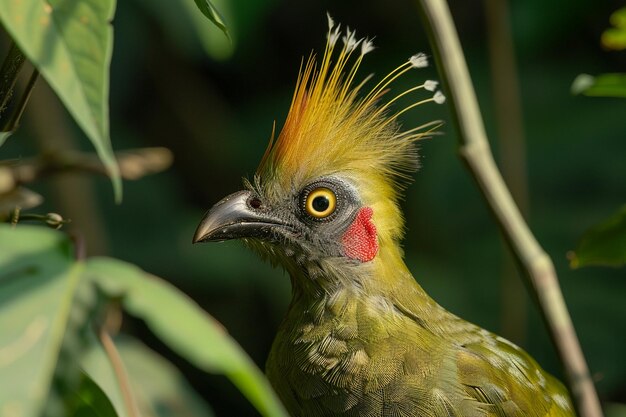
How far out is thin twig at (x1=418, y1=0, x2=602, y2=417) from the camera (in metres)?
1.34

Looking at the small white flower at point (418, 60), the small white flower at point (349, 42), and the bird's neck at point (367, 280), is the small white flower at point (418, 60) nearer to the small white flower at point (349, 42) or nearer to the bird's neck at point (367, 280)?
the small white flower at point (349, 42)

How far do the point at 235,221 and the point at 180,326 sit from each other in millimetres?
1358

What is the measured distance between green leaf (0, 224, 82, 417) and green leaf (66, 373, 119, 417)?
0.22 metres

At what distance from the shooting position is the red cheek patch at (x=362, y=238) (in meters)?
2.77

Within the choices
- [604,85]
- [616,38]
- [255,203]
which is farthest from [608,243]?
[255,203]

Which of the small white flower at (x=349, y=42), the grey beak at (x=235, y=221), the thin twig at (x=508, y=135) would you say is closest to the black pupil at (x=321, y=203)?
the grey beak at (x=235, y=221)

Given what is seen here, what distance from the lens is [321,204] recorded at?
9.13 feet

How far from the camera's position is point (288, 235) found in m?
2.79

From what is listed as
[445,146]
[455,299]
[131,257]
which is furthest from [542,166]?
[131,257]

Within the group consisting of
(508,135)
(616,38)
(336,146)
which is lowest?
(336,146)

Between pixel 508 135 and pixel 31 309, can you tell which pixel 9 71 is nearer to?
pixel 31 309

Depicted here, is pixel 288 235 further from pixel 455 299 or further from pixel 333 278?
pixel 455 299

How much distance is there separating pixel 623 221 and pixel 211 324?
2.37 feet

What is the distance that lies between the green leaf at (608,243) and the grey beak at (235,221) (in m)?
1.16
